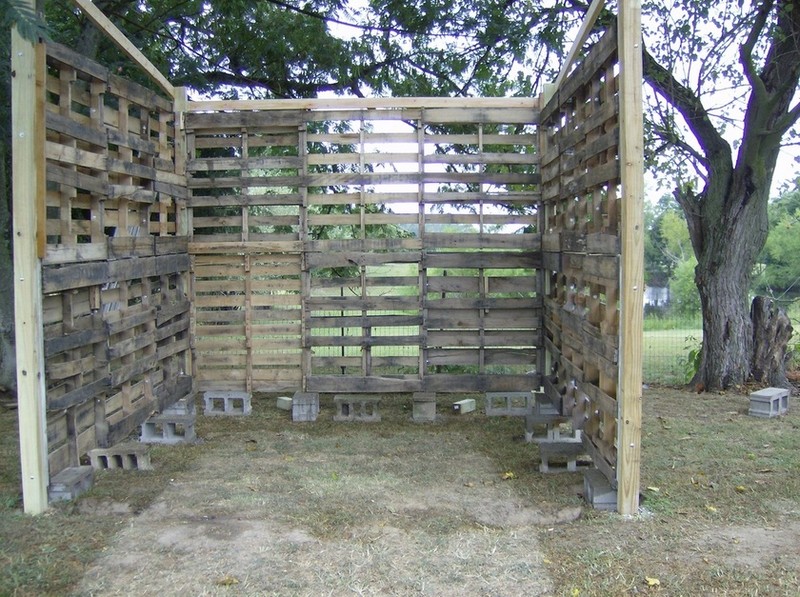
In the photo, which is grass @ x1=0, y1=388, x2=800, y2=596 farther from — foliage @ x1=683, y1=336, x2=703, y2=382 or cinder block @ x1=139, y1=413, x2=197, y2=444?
foliage @ x1=683, y1=336, x2=703, y2=382

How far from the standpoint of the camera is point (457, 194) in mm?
7262

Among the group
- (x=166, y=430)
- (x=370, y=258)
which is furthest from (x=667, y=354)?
(x=166, y=430)

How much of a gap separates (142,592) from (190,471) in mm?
1994

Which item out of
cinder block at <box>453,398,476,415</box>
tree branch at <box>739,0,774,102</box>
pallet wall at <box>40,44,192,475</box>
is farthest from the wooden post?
tree branch at <box>739,0,774,102</box>

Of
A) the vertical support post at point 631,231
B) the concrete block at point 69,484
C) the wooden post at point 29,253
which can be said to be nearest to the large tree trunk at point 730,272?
the vertical support post at point 631,231

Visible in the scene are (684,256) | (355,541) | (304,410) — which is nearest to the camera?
(355,541)

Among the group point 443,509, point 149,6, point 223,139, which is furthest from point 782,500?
point 149,6

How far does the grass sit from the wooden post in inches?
14.6

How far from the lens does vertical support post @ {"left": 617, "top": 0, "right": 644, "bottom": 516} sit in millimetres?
4074

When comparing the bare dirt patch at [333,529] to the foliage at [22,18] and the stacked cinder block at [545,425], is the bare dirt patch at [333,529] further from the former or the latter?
the foliage at [22,18]

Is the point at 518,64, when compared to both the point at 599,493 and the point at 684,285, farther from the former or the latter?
the point at 684,285

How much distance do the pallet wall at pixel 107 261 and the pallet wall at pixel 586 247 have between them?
353cm

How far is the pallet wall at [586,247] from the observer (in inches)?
177

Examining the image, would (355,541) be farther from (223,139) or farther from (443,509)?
(223,139)
